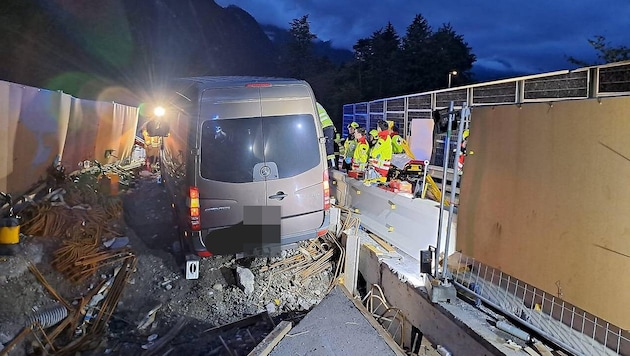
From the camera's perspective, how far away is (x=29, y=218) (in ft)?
20.6

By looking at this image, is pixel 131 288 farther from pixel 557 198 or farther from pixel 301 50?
pixel 301 50

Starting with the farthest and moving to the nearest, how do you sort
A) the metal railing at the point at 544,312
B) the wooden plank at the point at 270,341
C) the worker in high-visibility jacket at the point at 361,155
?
1. the worker in high-visibility jacket at the point at 361,155
2. the wooden plank at the point at 270,341
3. the metal railing at the point at 544,312

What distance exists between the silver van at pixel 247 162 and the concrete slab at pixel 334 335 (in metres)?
1.69

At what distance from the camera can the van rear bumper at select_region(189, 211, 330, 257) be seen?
202 inches

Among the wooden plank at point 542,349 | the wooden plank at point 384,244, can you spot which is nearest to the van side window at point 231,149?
the wooden plank at point 384,244

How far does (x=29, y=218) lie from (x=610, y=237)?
283 inches

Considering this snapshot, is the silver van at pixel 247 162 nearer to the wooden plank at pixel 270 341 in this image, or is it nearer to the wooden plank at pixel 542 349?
the wooden plank at pixel 270 341

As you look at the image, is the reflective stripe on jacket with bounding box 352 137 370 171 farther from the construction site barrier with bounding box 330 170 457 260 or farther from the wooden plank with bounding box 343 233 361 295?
the wooden plank with bounding box 343 233 361 295

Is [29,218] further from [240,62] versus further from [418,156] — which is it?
[240,62]

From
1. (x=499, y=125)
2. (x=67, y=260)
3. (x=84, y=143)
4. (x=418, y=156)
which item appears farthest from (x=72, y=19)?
(x=499, y=125)

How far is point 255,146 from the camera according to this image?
5207 mm

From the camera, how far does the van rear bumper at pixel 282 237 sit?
5.12 metres

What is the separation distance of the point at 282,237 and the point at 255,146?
1.25 m

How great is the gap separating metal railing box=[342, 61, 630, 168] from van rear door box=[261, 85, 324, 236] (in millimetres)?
1902
